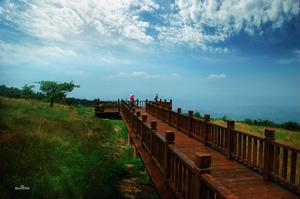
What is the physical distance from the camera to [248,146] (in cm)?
659

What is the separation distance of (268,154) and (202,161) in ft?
11.0

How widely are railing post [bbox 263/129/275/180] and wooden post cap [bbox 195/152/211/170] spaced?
3.19 meters

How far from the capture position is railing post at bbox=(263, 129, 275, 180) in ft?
18.9

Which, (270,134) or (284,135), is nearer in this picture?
(270,134)

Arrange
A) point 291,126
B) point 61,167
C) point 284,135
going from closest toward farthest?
point 61,167, point 284,135, point 291,126

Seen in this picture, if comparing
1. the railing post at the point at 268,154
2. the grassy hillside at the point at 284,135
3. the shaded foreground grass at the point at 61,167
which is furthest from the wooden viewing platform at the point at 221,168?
the grassy hillside at the point at 284,135

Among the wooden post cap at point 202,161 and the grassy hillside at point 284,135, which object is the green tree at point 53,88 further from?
the wooden post cap at point 202,161

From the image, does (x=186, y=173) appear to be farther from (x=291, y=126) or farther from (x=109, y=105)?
A: (x=291, y=126)

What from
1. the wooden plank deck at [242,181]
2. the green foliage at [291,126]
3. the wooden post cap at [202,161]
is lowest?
the green foliage at [291,126]

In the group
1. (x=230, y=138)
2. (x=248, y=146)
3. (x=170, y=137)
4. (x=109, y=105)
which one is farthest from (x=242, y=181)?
(x=109, y=105)

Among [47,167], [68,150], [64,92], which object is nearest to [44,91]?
[64,92]

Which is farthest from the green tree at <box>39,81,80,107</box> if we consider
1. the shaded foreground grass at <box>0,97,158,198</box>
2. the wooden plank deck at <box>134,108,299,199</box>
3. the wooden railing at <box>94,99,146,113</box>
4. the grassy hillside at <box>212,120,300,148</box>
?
the wooden plank deck at <box>134,108,299,199</box>

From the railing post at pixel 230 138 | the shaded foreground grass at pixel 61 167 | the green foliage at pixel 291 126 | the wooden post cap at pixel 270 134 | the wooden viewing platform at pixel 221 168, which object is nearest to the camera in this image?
the wooden viewing platform at pixel 221 168

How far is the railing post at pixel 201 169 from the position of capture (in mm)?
3277
